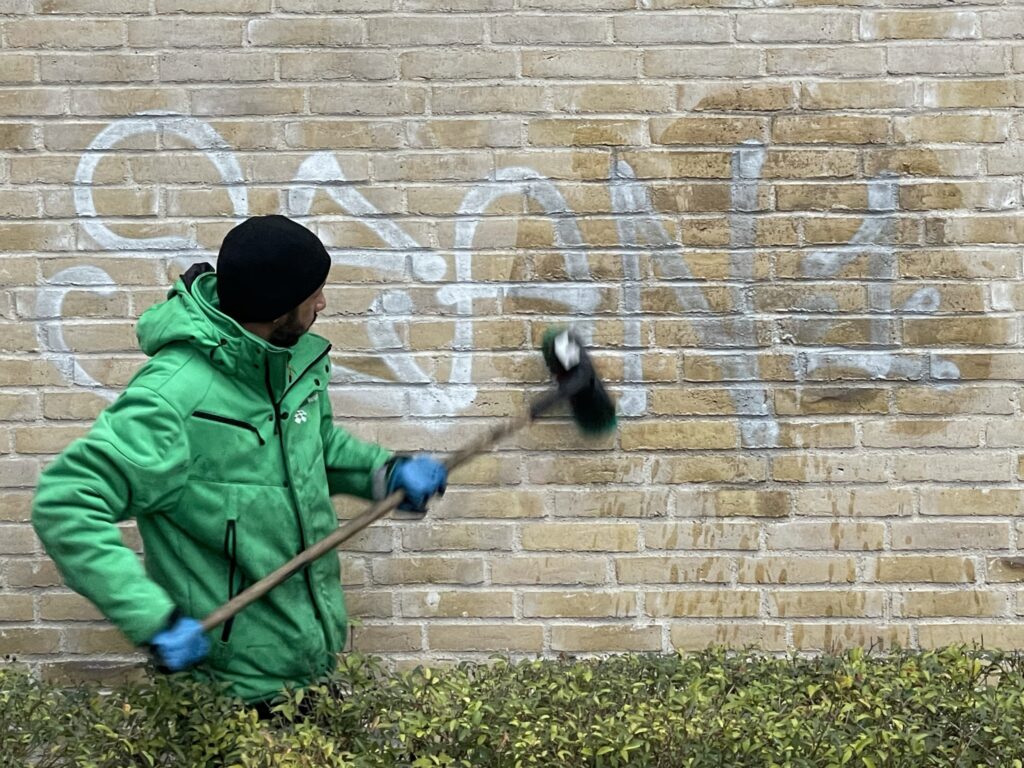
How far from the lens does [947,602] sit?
144 inches

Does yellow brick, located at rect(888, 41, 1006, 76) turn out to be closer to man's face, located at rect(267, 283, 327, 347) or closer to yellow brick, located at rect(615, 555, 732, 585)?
yellow brick, located at rect(615, 555, 732, 585)

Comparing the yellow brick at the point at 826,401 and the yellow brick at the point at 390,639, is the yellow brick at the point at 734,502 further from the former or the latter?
the yellow brick at the point at 390,639

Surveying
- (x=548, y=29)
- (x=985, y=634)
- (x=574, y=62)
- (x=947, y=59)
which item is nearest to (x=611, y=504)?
(x=985, y=634)

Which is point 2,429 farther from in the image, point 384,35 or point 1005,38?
point 1005,38

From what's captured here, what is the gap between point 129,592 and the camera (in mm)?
2391

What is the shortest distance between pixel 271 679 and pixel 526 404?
1.19 m

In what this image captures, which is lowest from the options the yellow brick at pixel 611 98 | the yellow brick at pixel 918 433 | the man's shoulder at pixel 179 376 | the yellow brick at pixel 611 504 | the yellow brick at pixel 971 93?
the yellow brick at pixel 611 504

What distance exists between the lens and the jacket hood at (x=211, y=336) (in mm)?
2605

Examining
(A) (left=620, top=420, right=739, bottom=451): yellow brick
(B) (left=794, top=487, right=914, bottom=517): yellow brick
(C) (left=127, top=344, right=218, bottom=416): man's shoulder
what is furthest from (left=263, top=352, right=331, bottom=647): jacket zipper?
(B) (left=794, top=487, right=914, bottom=517): yellow brick

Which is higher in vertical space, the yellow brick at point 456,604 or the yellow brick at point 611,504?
the yellow brick at point 611,504

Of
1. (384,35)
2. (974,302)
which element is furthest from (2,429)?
(974,302)

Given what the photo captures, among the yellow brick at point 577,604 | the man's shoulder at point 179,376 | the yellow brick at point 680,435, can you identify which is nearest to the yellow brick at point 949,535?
the yellow brick at point 680,435

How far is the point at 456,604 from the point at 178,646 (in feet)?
4.57

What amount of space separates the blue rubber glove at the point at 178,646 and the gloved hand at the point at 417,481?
59 centimetres
